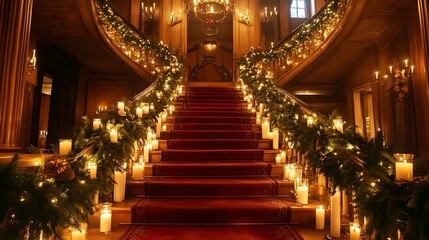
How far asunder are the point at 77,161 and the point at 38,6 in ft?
14.7

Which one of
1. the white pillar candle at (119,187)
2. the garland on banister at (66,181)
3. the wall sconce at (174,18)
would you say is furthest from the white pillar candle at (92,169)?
the wall sconce at (174,18)

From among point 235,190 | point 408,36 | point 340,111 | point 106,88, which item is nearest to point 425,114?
point 408,36

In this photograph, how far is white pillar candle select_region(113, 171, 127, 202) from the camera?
3.50m

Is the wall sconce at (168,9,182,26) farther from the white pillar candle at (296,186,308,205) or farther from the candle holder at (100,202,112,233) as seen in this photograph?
the candle holder at (100,202,112,233)

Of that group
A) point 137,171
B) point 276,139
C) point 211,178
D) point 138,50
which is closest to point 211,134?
point 276,139

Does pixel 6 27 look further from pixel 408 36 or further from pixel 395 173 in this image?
pixel 408 36

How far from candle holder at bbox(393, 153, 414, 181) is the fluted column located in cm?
343

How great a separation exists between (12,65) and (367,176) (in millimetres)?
3608

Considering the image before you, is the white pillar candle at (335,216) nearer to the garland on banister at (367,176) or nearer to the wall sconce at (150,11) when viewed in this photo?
the garland on banister at (367,176)

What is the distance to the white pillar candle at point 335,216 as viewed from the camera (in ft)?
9.57

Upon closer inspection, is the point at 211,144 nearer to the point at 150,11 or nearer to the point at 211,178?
the point at 211,178

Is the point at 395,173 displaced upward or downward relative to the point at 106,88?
downward

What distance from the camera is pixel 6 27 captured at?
11.3 feet

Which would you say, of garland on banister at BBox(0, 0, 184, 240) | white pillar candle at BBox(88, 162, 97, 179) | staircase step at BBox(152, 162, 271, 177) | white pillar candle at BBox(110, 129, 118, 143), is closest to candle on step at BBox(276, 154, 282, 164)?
staircase step at BBox(152, 162, 271, 177)
